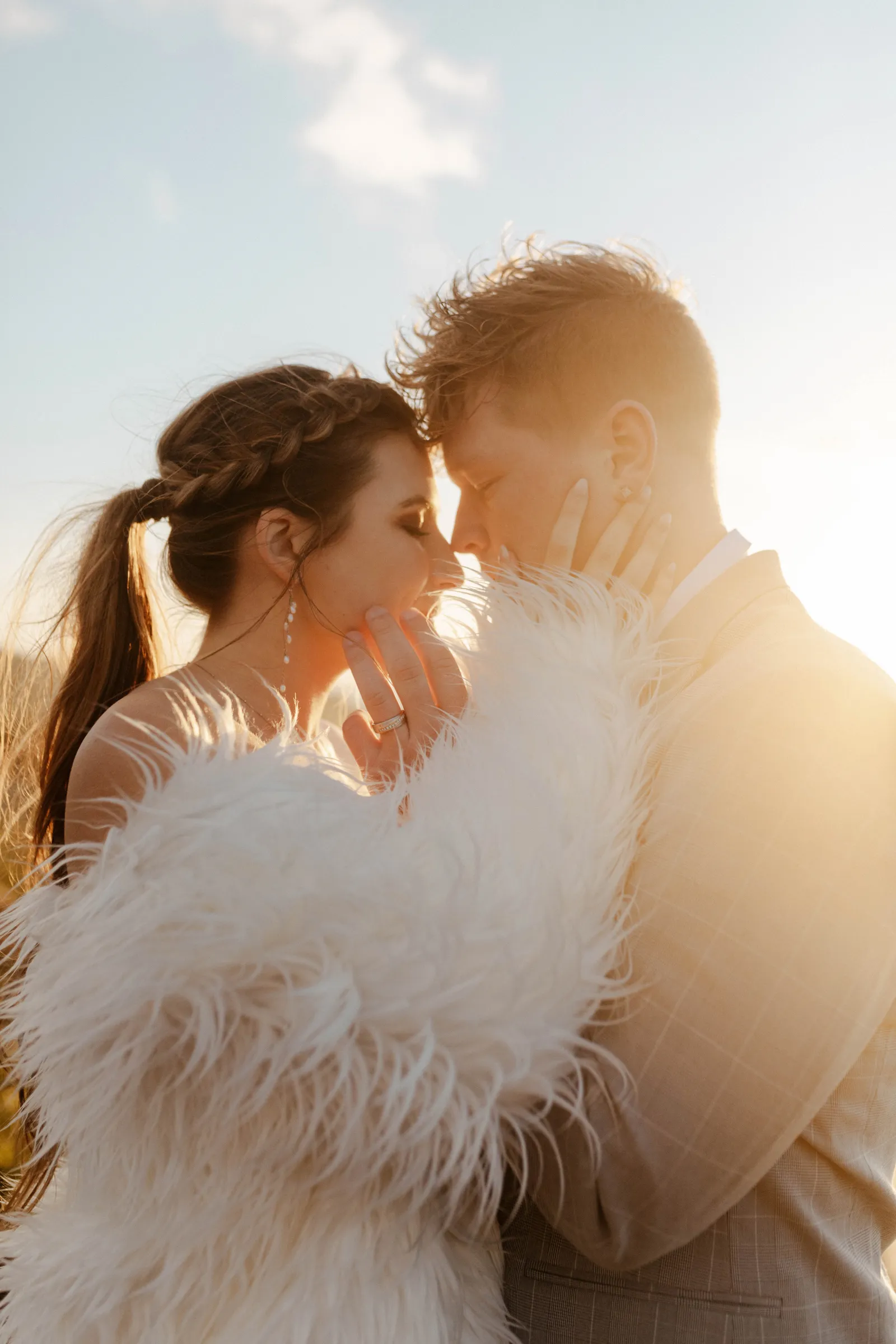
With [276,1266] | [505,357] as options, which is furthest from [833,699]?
[505,357]

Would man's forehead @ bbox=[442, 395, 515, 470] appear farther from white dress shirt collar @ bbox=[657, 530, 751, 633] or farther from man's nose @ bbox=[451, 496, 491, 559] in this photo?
white dress shirt collar @ bbox=[657, 530, 751, 633]

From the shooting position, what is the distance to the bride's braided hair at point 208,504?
7.65 feet

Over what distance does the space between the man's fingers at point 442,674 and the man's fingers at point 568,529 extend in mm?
318

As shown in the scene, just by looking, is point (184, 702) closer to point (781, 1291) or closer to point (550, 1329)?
point (550, 1329)

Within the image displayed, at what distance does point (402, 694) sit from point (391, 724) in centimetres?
9

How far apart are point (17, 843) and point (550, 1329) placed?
80.2 inches

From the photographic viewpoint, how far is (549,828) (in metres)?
1.29

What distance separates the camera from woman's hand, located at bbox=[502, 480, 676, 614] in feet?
6.04

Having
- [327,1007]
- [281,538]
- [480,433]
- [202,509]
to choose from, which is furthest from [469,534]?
[327,1007]

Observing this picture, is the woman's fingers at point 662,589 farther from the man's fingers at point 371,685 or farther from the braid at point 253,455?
the braid at point 253,455

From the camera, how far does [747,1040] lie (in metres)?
1.11

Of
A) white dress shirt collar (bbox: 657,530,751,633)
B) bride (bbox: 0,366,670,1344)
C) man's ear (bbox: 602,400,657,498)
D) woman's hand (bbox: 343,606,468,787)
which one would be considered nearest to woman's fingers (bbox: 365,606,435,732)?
woman's hand (bbox: 343,606,468,787)

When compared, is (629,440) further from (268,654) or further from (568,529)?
(268,654)

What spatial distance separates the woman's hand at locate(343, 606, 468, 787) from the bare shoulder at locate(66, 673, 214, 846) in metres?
0.38
